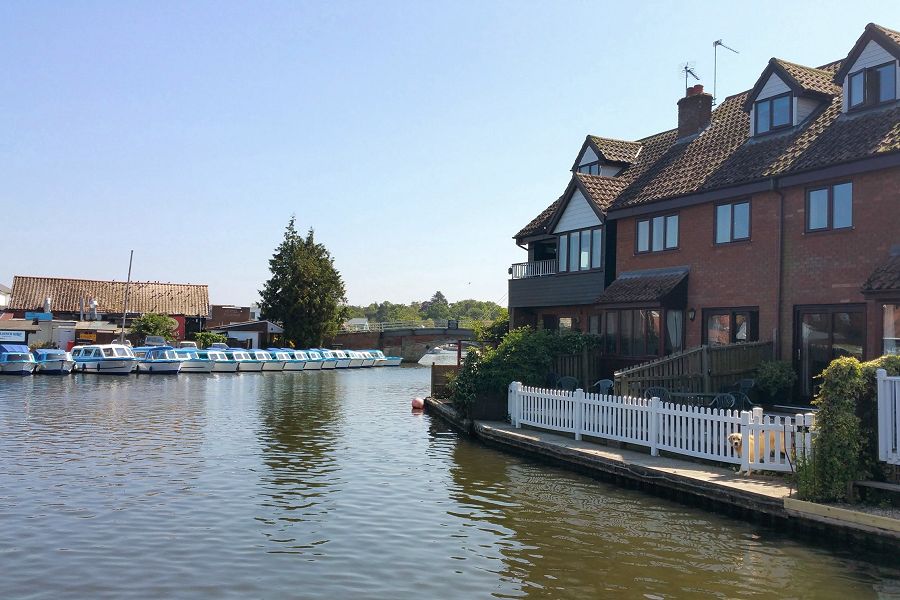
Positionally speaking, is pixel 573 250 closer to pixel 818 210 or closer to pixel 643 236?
pixel 643 236

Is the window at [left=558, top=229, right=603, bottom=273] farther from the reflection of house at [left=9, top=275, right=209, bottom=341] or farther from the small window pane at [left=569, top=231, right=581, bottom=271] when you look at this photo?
the reflection of house at [left=9, top=275, right=209, bottom=341]

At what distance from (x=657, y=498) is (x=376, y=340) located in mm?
79137

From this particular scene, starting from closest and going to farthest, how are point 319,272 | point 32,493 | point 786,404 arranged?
1. point 32,493
2. point 786,404
3. point 319,272

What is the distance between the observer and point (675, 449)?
663 inches

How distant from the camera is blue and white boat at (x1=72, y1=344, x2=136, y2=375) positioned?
52.7 metres

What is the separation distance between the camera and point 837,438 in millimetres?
12180

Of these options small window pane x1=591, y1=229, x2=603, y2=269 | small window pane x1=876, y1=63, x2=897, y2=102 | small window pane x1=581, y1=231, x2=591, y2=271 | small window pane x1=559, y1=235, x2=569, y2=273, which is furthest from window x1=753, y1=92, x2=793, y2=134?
small window pane x1=559, y1=235, x2=569, y2=273

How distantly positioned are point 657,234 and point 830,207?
7.15m

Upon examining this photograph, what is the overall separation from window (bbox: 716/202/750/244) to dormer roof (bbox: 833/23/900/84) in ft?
15.0

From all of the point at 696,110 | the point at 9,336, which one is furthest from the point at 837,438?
the point at 9,336

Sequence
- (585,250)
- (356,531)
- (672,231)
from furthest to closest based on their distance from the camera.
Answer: (585,250)
(672,231)
(356,531)

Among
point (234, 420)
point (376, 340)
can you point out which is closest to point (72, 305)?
point (376, 340)

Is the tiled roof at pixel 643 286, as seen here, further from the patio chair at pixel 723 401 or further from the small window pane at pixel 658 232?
the patio chair at pixel 723 401

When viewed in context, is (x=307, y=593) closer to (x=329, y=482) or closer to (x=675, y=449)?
(x=329, y=482)
